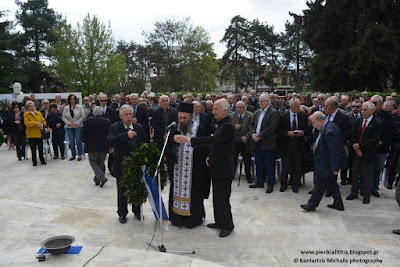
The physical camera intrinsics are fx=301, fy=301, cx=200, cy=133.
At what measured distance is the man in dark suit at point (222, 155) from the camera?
4438 mm

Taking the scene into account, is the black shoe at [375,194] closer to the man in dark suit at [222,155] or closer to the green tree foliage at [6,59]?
the man in dark suit at [222,155]

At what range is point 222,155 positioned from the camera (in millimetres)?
4535

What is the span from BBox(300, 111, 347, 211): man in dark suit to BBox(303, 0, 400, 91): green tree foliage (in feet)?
76.9

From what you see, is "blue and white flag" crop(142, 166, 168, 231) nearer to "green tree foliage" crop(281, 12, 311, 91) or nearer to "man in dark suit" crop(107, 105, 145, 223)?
"man in dark suit" crop(107, 105, 145, 223)

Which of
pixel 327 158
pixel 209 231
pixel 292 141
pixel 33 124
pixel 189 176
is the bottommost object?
pixel 209 231

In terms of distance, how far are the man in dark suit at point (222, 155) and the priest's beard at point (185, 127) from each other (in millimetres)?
376

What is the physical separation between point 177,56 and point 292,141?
24.9 meters

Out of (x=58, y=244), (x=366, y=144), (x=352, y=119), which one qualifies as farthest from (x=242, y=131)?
(x=58, y=244)

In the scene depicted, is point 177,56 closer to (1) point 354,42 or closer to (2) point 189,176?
(1) point 354,42

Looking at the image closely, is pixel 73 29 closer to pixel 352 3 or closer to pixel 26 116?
pixel 26 116

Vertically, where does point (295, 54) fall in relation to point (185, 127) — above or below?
above


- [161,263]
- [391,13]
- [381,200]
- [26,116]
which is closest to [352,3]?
[391,13]

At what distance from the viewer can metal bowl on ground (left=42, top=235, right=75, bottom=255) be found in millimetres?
3622

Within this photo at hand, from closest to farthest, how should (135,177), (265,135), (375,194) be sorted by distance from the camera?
(135,177) → (375,194) → (265,135)
